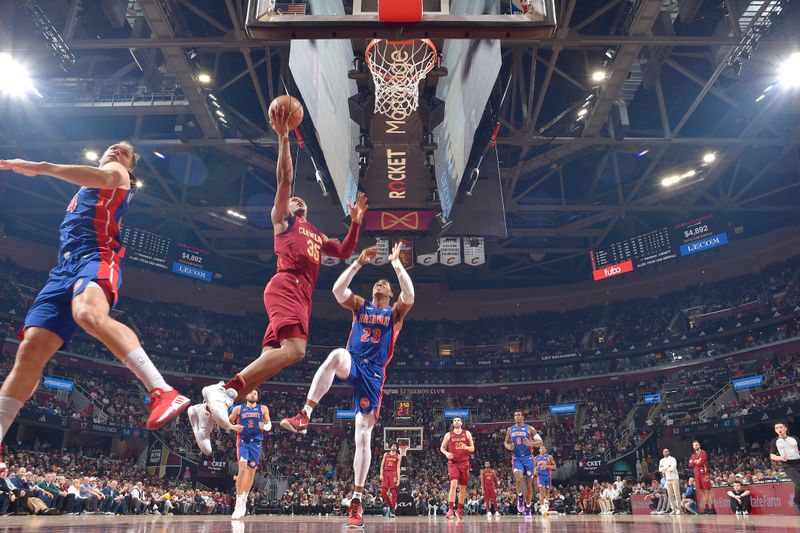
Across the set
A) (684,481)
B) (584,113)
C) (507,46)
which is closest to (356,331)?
(507,46)

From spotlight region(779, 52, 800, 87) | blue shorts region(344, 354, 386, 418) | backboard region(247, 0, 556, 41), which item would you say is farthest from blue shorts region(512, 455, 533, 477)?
spotlight region(779, 52, 800, 87)

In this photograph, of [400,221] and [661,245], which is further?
[661,245]

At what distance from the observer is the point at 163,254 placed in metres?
27.7

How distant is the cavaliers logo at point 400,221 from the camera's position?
16984 millimetres

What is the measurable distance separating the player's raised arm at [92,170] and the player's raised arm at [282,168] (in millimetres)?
1165

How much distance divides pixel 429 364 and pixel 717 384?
54.6 ft

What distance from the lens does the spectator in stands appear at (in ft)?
49.6

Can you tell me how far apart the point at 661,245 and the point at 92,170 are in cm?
2756

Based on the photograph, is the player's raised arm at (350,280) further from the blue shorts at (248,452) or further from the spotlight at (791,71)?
the spotlight at (791,71)

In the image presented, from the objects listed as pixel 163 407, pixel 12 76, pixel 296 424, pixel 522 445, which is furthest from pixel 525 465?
pixel 12 76

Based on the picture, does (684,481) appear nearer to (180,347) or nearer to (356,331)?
(356,331)

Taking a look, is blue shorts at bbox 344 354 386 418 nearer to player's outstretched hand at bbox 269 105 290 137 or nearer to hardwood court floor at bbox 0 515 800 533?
hardwood court floor at bbox 0 515 800 533

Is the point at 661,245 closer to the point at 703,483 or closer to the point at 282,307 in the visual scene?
the point at 703,483

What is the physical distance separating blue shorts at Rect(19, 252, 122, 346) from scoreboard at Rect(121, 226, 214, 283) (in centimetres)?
2430
